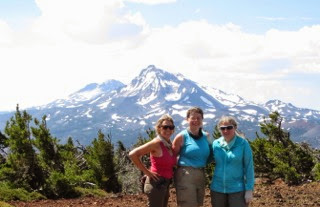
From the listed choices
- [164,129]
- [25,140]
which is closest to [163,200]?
[164,129]

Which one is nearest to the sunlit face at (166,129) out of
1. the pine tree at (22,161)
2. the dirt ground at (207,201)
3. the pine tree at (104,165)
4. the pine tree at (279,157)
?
the dirt ground at (207,201)

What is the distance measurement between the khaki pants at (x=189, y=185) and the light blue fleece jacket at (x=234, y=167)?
10.7 inches

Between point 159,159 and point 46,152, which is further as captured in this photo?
point 46,152

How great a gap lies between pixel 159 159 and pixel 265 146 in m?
15.4

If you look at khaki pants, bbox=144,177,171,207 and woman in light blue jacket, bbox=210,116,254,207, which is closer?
woman in light blue jacket, bbox=210,116,254,207

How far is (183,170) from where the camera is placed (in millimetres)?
6738

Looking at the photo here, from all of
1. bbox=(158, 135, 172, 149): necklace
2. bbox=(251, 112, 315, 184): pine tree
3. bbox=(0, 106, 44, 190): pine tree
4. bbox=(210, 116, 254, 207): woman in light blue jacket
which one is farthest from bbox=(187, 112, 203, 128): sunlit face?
bbox=(251, 112, 315, 184): pine tree

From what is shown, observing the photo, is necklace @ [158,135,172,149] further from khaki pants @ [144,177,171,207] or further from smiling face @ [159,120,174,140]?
khaki pants @ [144,177,171,207]

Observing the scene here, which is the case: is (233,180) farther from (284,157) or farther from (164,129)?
(284,157)

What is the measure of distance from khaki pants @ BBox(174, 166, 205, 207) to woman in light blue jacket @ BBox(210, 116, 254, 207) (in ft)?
0.91

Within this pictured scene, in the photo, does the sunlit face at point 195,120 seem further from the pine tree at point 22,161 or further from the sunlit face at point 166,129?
the pine tree at point 22,161

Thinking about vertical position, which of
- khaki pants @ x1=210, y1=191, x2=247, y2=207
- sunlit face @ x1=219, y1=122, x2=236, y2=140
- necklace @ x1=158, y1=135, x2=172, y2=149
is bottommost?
khaki pants @ x1=210, y1=191, x2=247, y2=207

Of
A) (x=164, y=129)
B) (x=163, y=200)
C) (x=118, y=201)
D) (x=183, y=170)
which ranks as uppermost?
(x=164, y=129)

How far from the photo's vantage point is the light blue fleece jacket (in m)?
6.54
